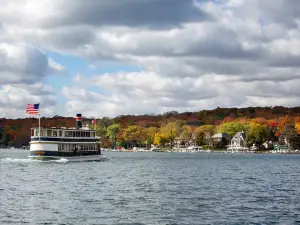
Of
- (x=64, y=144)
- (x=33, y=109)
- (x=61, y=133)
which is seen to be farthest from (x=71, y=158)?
(x=33, y=109)

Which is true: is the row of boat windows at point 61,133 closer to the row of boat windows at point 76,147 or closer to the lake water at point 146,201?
the row of boat windows at point 76,147

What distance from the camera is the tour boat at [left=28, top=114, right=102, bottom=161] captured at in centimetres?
11631

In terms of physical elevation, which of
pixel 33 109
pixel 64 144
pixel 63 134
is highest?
pixel 33 109

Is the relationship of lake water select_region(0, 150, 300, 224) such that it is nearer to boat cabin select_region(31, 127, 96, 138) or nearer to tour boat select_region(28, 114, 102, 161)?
tour boat select_region(28, 114, 102, 161)

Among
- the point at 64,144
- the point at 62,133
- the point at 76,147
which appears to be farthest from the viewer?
the point at 76,147

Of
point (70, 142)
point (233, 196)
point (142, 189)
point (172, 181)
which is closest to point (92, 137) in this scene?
point (70, 142)

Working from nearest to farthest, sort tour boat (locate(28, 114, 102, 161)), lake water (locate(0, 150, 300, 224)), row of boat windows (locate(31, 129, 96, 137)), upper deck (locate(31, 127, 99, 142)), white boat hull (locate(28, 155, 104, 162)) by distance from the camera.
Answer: lake water (locate(0, 150, 300, 224)), upper deck (locate(31, 127, 99, 142)), tour boat (locate(28, 114, 102, 161)), white boat hull (locate(28, 155, 104, 162)), row of boat windows (locate(31, 129, 96, 137))

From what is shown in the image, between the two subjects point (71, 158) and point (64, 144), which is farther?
point (71, 158)

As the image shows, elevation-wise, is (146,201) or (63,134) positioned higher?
(63,134)

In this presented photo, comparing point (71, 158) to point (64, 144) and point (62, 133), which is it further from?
point (62, 133)

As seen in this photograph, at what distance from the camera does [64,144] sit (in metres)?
123

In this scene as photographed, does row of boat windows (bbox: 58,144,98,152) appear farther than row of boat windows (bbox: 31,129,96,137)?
Yes

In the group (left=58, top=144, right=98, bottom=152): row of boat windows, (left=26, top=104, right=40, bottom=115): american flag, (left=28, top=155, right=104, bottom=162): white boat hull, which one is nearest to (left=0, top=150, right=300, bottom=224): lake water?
(left=26, top=104, right=40, bottom=115): american flag

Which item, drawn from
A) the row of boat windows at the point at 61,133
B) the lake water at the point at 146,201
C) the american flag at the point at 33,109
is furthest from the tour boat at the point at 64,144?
the lake water at the point at 146,201
